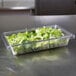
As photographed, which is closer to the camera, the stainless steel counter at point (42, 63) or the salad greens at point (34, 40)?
the stainless steel counter at point (42, 63)

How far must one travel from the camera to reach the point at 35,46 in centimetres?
87

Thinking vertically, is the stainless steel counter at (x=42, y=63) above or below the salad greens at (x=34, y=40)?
below

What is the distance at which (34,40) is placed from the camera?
0.87 metres

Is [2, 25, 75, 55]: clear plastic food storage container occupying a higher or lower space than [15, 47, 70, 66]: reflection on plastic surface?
higher

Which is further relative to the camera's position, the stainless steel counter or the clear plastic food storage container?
the clear plastic food storage container

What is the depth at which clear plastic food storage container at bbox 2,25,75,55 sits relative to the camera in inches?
33.6

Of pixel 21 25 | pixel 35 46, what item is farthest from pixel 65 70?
pixel 21 25

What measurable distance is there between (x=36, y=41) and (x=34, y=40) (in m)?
0.02

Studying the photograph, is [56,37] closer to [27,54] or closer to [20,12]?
[27,54]

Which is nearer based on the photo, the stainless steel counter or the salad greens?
the stainless steel counter

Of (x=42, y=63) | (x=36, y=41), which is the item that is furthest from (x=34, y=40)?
(x=42, y=63)

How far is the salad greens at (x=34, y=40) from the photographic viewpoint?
85 centimetres

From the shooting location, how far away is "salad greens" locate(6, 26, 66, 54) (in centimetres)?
85

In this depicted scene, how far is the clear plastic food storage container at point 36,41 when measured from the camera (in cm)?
85
